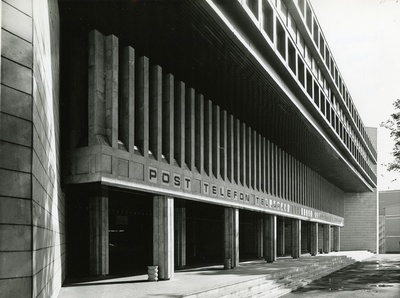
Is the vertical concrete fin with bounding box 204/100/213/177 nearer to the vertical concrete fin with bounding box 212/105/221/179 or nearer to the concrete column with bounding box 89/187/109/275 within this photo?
the vertical concrete fin with bounding box 212/105/221/179

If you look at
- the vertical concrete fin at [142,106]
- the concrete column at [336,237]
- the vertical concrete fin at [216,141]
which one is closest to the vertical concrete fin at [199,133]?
the vertical concrete fin at [216,141]

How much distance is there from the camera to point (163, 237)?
19203 mm

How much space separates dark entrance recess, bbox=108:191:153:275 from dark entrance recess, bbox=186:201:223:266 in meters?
3.72

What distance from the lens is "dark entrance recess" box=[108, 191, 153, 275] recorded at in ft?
91.8

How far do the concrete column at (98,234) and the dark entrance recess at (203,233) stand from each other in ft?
45.9

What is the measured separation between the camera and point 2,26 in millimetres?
6523

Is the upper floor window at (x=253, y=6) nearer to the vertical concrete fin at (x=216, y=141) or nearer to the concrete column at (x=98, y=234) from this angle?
→ the vertical concrete fin at (x=216, y=141)

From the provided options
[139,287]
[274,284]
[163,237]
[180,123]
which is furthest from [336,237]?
[139,287]

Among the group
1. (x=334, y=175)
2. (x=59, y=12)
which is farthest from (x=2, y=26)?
(x=334, y=175)

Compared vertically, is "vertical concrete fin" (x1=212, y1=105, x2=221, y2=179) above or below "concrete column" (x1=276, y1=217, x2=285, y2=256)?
above

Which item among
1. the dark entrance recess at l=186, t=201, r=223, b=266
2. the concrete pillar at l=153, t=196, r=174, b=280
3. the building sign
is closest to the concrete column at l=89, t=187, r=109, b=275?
the concrete pillar at l=153, t=196, r=174, b=280

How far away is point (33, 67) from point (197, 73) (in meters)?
13.6

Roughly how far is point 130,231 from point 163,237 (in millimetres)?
13694

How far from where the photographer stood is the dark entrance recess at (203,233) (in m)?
36.8
